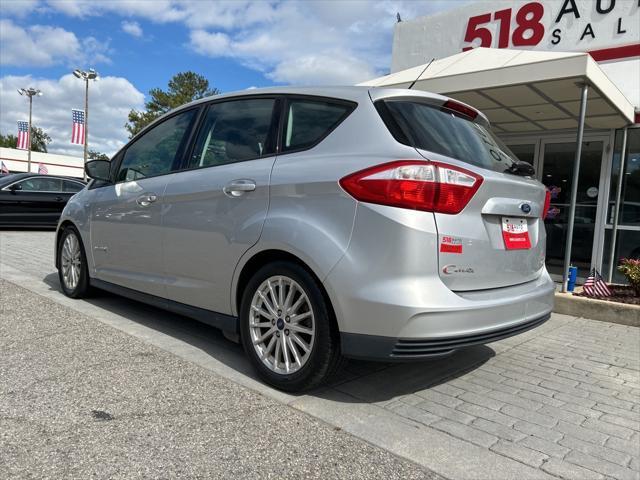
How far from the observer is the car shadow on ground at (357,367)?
3.14m

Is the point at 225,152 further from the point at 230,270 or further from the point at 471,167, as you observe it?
the point at 471,167

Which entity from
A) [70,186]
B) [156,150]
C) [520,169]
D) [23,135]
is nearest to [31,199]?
[70,186]

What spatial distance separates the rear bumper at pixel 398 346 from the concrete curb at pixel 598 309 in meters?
3.86

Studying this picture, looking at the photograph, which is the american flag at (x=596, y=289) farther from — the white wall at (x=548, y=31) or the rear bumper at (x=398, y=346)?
the rear bumper at (x=398, y=346)

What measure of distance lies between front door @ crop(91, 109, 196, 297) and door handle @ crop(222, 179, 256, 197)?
2.40 ft

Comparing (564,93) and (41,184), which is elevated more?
(564,93)

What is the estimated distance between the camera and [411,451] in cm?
245

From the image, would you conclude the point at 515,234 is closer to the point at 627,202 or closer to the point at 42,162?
the point at 627,202

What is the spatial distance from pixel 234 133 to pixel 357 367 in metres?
1.86

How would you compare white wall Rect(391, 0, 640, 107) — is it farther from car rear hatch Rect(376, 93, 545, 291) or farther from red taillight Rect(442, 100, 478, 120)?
car rear hatch Rect(376, 93, 545, 291)

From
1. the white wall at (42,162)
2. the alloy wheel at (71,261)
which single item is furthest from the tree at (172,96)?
the alloy wheel at (71,261)

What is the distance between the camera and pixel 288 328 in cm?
300

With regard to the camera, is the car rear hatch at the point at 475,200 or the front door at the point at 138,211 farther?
the front door at the point at 138,211

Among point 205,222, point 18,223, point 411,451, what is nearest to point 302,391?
point 411,451
